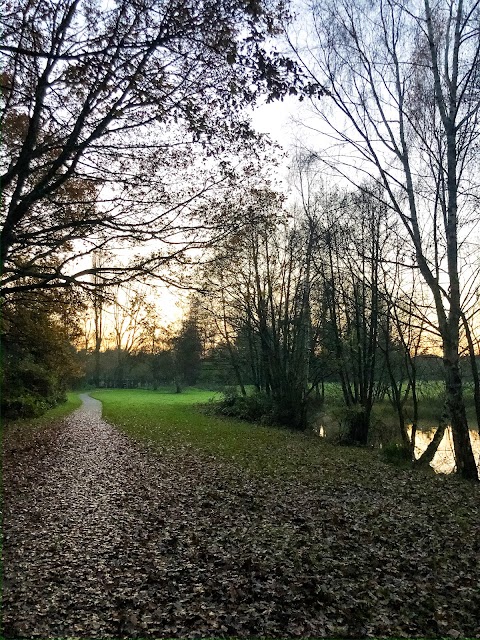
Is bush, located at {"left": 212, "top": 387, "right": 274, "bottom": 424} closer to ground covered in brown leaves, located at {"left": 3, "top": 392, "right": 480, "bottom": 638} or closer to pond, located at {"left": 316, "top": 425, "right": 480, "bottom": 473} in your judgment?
pond, located at {"left": 316, "top": 425, "right": 480, "bottom": 473}

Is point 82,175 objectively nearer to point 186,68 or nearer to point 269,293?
point 186,68

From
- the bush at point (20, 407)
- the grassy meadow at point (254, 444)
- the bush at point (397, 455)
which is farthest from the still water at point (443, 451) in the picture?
the bush at point (20, 407)

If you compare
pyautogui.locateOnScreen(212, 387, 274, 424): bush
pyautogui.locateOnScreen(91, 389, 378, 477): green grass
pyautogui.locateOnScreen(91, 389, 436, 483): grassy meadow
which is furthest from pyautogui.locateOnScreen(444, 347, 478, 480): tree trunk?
pyautogui.locateOnScreen(212, 387, 274, 424): bush

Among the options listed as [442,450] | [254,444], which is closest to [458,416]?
[254,444]

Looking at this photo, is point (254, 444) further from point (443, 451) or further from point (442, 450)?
point (442, 450)

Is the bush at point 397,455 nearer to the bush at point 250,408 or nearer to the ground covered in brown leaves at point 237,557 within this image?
the ground covered in brown leaves at point 237,557

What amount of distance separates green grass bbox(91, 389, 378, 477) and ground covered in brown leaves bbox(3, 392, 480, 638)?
1614 mm

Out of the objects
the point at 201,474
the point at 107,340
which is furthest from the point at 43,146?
the point at 107,340

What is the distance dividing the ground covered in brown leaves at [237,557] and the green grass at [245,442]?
5.30 feet

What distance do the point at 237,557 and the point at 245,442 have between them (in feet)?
29.4

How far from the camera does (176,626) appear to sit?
152 inches

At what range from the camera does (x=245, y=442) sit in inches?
552

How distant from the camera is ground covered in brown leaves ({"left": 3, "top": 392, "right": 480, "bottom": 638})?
3949mm

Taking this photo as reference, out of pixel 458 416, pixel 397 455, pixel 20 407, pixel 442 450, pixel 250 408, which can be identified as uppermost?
pixel 458 416
